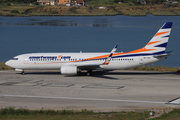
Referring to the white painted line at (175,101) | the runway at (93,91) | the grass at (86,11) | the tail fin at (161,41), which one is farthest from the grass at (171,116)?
the grass at (86,11)

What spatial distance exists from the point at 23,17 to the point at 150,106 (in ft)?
542

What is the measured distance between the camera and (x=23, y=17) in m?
183

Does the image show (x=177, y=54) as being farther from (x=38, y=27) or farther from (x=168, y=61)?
(x=38, y=27)

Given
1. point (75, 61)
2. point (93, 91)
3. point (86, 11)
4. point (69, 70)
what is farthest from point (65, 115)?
point (86, 11)

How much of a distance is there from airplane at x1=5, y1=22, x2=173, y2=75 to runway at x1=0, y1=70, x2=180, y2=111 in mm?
1757

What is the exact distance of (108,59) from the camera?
4566cm

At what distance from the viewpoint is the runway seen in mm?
29828

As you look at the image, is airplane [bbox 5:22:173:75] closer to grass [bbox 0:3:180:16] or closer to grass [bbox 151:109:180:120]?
grass [bbox 151:109:180:120]

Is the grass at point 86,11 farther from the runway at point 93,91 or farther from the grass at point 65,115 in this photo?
the grass at point 65,115

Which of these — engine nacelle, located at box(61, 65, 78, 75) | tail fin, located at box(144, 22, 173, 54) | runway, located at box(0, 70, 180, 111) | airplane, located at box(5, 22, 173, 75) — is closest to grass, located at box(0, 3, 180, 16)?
airplane, located at box(5, 22, 173, 75)

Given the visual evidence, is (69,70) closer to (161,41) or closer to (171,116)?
(161,41)

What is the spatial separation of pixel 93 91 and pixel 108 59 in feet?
36.2

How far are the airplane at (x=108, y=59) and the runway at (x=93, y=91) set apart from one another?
1.76 metres

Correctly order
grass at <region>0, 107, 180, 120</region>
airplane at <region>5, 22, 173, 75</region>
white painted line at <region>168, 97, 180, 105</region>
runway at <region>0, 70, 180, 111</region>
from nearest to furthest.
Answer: grass at <region>0, 107, 180, 120</region>
runway at <region>0, 70, 180, 111</region>
white painted line at <region>168, 97, 180, 105</region>
airplane at <region>5, 22, 173, 75</region>
